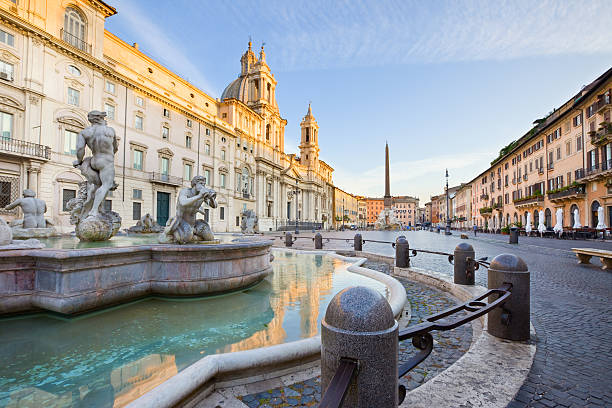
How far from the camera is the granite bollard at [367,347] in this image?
4.43 ft

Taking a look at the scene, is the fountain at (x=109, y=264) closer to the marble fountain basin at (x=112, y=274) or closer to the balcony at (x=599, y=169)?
the marble fountain basin at (x=112, y=274)

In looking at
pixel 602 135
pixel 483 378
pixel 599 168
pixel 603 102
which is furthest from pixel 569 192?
pixel 483 378

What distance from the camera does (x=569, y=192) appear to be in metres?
27.7

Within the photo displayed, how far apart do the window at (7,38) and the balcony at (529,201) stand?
153 feet

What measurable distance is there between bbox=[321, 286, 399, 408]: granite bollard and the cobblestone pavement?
2.91 ft

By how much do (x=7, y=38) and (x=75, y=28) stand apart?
4852mm

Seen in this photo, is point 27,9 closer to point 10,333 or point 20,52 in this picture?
point 20,52

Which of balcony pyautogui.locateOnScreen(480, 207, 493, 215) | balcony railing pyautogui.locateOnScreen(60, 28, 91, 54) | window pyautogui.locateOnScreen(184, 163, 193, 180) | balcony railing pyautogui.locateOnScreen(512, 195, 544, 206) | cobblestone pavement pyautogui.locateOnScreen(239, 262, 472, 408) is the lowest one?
cobblestone pavement pyautogui.locateOnScreen(239, 262, 472, 408)

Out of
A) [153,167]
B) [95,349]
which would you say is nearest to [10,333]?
[95,349]

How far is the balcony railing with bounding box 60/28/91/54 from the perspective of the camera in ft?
66.1

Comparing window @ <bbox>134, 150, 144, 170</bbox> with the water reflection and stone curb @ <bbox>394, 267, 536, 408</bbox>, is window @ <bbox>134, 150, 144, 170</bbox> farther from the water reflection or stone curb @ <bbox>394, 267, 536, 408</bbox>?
stone curb @ <bbox>394, 267, 536, 408</bbox>

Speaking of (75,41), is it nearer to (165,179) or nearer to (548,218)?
(165,179)

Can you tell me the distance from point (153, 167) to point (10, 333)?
89.5 ft

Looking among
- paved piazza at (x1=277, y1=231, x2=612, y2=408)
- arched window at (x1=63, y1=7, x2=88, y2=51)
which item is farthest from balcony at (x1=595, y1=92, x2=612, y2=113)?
arched window at (x1=63, y1=7, x2=88, y2=51)
